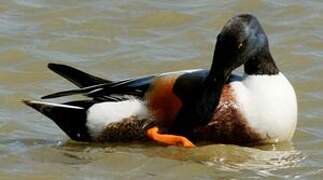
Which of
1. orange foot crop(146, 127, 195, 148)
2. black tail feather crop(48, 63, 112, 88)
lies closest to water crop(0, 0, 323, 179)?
orange foot crop(146, 127, 195, 148)

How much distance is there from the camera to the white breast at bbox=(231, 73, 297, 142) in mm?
7266

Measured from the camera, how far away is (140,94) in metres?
7.43

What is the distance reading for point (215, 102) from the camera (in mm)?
7293

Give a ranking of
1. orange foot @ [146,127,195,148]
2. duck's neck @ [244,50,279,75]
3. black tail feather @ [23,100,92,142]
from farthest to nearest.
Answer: black tail feather @ [23,100,92,142] < duck's neck @ [244,50,279,75] < orange foot @ [146,127,195,148]

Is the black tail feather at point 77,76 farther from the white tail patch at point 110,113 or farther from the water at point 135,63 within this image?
the water at point 135,63

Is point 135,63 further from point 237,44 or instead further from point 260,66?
point 237,44

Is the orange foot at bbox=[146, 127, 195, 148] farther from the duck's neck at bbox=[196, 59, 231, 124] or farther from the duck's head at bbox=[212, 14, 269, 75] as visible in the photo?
the duck's head at bbox=[212, 14, 269, 75]

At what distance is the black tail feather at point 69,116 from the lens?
766 cm

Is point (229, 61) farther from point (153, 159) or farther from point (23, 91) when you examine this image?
point (23, 91)

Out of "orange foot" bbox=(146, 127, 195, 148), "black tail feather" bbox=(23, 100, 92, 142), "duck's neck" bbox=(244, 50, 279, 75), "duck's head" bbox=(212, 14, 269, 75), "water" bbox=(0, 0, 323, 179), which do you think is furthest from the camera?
"black tail feather" bbox=(23, 100, 92, 142)

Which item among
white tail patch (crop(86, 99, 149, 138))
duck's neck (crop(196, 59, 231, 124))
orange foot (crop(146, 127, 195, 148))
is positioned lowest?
orange foot (crop(146, 127, 195, 148))

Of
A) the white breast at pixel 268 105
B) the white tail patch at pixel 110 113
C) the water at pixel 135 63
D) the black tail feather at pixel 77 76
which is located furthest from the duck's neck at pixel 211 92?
the black tail feather at pixel 77 76

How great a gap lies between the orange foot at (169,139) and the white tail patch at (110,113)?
131mm

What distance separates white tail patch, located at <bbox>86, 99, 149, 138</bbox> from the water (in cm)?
14
